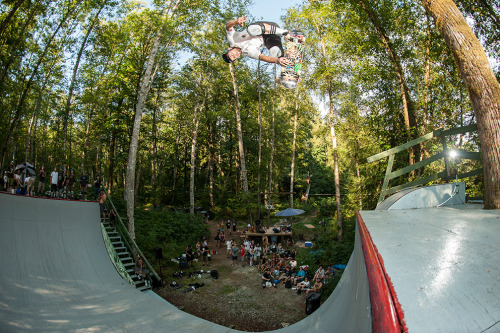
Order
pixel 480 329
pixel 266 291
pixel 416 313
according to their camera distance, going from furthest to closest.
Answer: pixel 266 291, pixel 416 313, pixel 480 329

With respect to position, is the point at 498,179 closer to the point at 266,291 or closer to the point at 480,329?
the point at 480,329

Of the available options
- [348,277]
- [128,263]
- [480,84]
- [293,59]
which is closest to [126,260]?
[128,263]

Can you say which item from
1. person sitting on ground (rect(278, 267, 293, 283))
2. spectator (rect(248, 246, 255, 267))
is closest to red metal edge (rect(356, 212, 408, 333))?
person sitting on ground (rect(278, 267, 293, 283))

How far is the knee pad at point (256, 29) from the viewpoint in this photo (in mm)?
11820

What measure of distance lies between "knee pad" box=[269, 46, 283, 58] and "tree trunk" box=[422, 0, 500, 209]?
27.4 feet

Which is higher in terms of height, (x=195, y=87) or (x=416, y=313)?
(x=195, y=87)

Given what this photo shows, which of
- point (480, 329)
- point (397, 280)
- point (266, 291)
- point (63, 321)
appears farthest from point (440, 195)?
point (266, 291)

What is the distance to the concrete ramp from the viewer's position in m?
4.74

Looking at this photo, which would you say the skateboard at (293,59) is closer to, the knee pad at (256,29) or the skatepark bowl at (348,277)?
the knee pad at (256,29)

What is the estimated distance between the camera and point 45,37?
2009 cm

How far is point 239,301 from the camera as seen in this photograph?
32.8ft

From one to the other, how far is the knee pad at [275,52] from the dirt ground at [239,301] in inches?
411

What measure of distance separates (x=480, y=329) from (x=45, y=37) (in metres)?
27.1

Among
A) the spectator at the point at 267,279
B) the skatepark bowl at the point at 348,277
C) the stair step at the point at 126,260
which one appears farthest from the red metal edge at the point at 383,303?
the spectator at the point at 267,279
